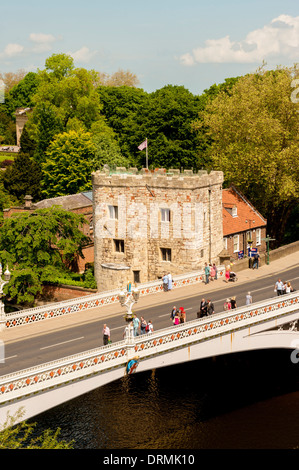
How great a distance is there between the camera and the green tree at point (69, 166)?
299ft

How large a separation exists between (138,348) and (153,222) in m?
23.1

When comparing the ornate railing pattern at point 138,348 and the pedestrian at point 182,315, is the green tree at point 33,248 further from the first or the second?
the ornate railing pattern at point 138,348

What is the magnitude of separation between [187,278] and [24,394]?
23.8m

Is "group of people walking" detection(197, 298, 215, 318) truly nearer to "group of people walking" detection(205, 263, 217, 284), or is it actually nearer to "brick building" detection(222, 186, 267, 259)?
"group of people walking" detection(205, 263, 217, 284)

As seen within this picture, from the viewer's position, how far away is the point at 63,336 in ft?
152

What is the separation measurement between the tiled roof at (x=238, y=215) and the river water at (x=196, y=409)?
52.2 ft

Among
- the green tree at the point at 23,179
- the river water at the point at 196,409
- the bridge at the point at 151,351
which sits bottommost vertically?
the river water at the point at 196,409

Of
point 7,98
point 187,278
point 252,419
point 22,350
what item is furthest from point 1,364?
point 7,98

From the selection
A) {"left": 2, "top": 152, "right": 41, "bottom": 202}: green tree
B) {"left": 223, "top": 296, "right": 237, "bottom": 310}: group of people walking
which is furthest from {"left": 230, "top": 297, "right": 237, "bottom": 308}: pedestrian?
{"left": 2, "top": 152, "right": 41, "bottom": 202}: green tree

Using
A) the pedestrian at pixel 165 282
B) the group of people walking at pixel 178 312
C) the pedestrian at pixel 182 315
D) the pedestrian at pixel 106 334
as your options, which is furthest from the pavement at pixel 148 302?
the pedestrian at pixel 106 334

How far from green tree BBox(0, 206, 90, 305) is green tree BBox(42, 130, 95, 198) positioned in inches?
843

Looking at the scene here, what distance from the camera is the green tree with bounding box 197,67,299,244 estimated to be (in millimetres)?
75625
